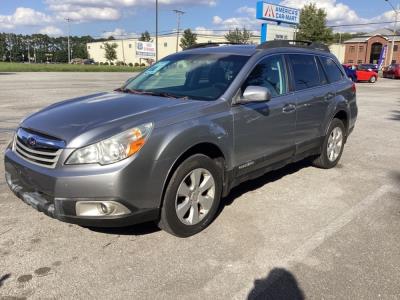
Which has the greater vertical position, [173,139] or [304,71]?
[304,71]

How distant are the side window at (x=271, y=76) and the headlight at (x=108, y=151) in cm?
156

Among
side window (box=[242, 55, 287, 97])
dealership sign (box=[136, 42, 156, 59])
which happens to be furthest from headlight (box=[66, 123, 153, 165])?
dealership sign (box=[136, 42, 156, 59])

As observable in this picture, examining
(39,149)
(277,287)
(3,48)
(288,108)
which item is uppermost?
(3,48)

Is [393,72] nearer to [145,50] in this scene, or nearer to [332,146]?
[145,50]

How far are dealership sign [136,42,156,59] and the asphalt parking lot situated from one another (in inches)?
2340

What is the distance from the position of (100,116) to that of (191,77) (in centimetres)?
140

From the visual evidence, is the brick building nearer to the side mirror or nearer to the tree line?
the side mirror

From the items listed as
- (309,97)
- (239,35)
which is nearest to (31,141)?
(309,97)

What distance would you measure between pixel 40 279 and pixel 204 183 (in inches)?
64.1

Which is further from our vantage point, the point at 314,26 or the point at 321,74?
the point at 314,26

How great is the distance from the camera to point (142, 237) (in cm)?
384

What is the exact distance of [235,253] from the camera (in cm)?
358

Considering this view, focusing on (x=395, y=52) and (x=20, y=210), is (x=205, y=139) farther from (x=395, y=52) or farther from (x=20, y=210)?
(x=395, y=52)

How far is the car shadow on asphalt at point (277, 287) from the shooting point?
9.80ft
